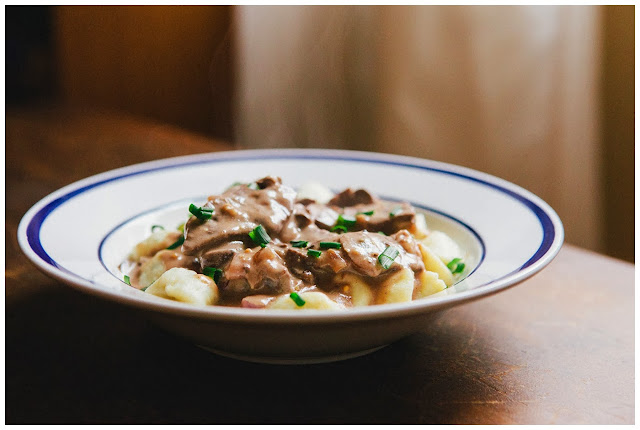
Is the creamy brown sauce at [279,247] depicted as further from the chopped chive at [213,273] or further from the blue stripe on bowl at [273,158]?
the blue stripe on bowl at [273,158]

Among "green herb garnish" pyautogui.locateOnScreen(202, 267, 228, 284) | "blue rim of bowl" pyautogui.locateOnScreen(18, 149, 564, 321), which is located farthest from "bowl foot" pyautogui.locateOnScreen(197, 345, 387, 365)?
"blue rim of bowl" pyautogui.locateOnScreen(18, 149, 564, 321)

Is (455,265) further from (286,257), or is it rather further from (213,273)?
(213,273)

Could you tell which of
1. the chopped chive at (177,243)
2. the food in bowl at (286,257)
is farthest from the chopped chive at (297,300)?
the chopped chive at (177,243)

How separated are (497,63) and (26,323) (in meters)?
2.62

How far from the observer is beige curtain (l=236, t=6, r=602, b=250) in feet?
10.9

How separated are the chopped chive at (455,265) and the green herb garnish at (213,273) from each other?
58 centimetres

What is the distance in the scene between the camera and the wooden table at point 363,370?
1235 mm

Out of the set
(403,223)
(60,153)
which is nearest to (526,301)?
(403,223)

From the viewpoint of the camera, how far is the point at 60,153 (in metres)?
3.06

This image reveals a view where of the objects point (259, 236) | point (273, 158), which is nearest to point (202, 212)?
point (259, 236)

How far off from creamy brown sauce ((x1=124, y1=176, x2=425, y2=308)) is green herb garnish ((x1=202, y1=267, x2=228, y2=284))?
0.01 m

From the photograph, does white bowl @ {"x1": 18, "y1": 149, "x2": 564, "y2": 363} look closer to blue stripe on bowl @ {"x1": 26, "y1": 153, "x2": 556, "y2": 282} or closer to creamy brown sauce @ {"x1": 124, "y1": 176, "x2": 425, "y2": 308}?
blue stripe on bowl @ {"x1": 26, "y1": 153, "x2": 556, "y2": 282}

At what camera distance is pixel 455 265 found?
1698 mm

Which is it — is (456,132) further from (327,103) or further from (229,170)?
(229,170)
